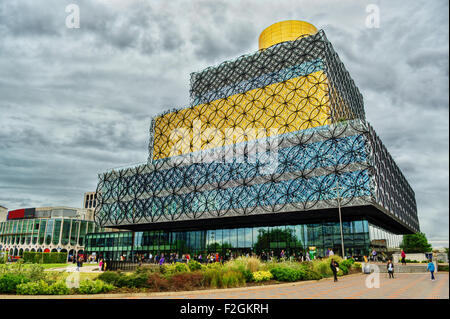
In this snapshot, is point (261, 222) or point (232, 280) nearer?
point (232, 280)

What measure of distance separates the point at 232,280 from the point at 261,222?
39440mm

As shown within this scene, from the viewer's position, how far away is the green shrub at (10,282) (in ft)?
45.7

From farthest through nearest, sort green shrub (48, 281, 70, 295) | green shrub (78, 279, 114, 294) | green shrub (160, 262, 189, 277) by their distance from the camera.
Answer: green shrub (160, 262, 189, 277)
green shrub (78, 279, 114, 294)
green shrub (48, 281, 70, 295)

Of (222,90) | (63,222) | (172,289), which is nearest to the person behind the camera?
(172,289)

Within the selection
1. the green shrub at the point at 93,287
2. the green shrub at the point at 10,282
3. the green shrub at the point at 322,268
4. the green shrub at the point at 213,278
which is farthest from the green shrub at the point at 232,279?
the green shrub at the point at 10,282

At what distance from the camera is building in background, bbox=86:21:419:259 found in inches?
1834

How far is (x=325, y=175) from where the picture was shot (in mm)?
46000

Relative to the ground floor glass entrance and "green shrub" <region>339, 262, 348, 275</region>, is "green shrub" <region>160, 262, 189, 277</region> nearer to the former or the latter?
"green shrub" <region>339, 262, 348, 275</region>

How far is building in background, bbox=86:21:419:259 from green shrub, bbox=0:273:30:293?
117 ft

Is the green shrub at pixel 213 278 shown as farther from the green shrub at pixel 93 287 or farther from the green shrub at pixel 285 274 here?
the green shrub at pixel 93 287

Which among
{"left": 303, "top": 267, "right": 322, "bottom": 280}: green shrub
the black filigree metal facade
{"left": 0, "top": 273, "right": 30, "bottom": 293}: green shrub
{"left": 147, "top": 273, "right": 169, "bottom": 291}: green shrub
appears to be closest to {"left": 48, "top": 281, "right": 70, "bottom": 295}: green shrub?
{"left": 0, "top": 273, "right": 30, "bottom": 293}: green shrub
